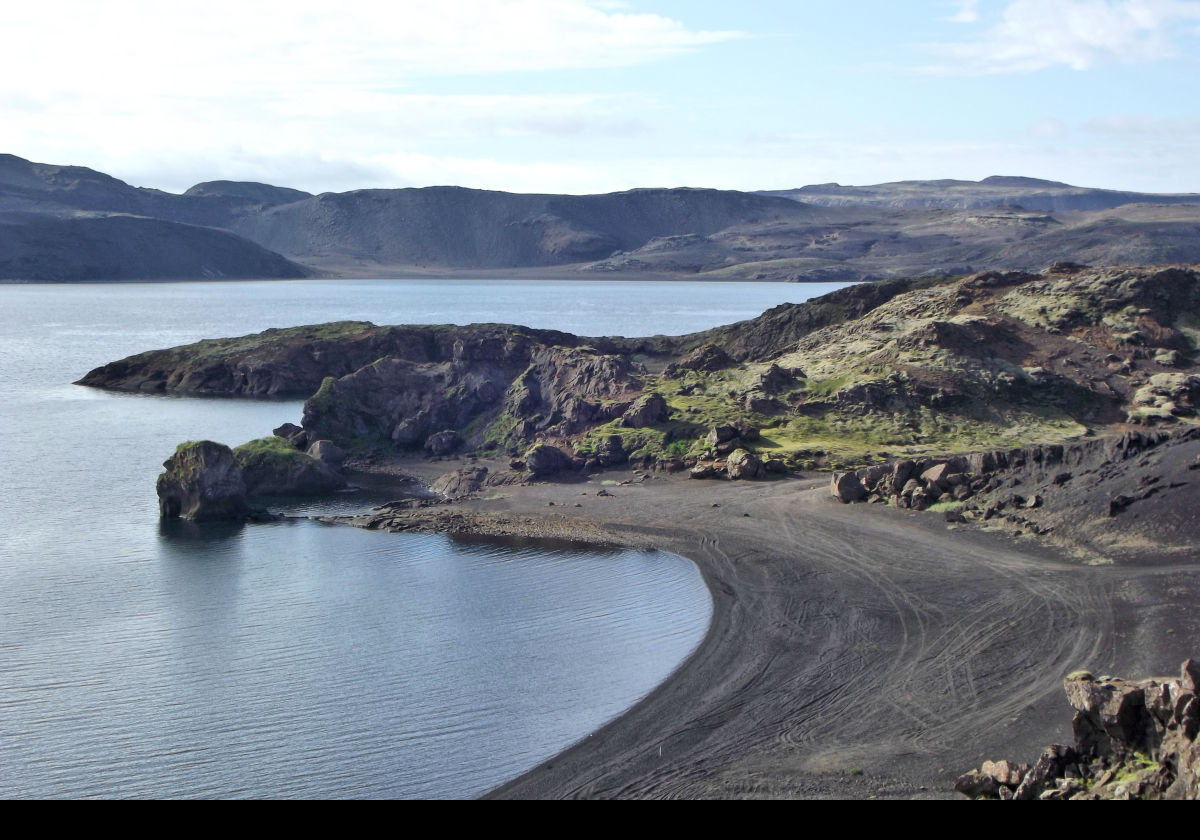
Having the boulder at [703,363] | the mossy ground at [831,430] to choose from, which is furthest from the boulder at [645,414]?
the boulder at [703,363]

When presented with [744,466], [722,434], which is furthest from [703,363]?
[744,466]

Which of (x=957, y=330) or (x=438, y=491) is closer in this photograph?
(x=438, y=491)

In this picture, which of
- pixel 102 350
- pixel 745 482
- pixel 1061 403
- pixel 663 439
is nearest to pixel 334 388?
pixel 663 439

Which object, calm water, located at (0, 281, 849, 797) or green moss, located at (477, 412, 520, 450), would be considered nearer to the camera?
calm water, located at (0, 281, 849, 797)

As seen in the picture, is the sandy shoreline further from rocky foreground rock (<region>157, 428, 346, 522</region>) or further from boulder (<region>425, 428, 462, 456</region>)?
boulder (<region>425, 428, 462, 456</region>)

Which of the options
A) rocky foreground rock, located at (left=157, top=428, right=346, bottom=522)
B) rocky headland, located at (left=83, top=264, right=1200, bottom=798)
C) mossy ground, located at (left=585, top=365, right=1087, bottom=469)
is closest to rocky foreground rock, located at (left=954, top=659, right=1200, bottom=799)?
rocky headland, located at (left=83, top=264, right=1200, bottom=798)

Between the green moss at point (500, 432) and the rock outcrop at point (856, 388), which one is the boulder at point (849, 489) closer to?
the rock outcrop at point (856, 388)

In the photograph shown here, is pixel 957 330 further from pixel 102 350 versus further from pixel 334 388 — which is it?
pixel 102 350

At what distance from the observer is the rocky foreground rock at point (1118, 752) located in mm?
19953

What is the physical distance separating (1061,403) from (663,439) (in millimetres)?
24718

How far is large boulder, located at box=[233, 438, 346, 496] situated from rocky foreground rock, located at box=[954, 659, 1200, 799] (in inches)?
1692

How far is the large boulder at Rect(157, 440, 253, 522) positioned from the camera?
177 feet

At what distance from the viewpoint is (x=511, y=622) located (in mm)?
39250

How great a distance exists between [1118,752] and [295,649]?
2354 cm
